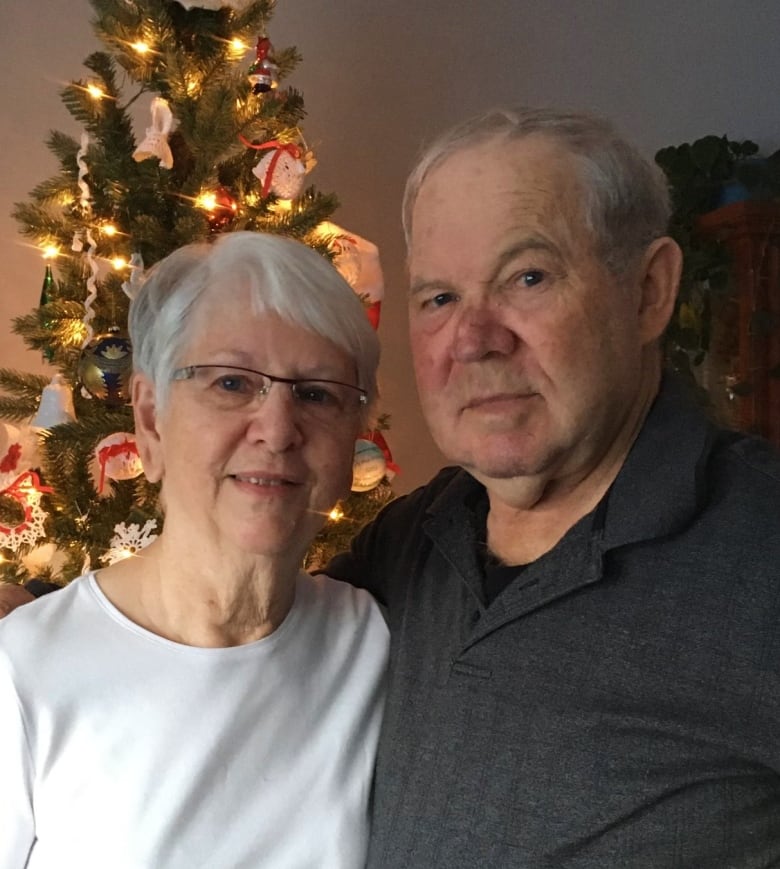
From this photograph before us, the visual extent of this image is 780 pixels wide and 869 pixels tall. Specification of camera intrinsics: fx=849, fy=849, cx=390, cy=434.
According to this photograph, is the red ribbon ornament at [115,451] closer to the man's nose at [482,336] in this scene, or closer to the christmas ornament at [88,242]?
the christmas ornament at [88,242]

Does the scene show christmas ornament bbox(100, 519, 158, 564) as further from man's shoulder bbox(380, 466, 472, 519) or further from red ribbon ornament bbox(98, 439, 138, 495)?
man's shoulder bbox(380, 466, 472, 519)

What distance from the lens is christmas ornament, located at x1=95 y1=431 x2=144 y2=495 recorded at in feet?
6.11

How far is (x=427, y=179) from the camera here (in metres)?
1.25

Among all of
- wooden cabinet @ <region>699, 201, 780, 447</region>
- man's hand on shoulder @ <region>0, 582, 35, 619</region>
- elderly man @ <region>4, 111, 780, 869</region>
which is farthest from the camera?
wooden cabinet @ <region>699, 201, 780, 447</region>

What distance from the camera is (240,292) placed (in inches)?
46.3

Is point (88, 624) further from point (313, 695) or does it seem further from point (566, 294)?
point (566, 294)

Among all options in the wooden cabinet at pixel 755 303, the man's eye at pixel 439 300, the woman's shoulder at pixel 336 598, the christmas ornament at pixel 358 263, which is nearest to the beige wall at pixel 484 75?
the wooden cabinet at pixel 755 303

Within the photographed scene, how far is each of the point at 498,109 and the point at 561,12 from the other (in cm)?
235

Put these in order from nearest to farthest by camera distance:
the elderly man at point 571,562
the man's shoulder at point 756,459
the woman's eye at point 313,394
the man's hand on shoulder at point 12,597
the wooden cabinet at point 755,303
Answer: the elderly man at point 571,562 → the man's shoulder at point 756,459 → the woman's eye at point 313,394 → the man's hand on shoulder at point 12,597 → the wooden cabinet at point 755,303

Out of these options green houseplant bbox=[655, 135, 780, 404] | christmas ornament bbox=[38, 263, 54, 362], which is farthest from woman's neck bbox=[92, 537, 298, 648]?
green houseplant bbox=[655, 135, 780, 404]

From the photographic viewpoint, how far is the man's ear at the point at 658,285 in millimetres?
1217

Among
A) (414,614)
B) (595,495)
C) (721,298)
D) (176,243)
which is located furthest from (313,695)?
(721,298)

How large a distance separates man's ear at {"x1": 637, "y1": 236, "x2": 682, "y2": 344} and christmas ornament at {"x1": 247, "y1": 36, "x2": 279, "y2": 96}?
46.4 inches

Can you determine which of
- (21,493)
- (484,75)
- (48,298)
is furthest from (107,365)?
(484,75)
